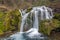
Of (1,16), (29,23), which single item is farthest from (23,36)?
(1,16)

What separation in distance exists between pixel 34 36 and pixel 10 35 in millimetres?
1910

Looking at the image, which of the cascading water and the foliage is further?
the foliage

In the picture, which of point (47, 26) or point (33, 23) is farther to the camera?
point (33, 23)

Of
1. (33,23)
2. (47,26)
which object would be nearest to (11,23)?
(33,23)

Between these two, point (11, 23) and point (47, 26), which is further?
point (11, 23)

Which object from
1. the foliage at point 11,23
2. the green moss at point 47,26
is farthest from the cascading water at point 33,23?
the foliage at point 11,23

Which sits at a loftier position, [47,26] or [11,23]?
[11,23]

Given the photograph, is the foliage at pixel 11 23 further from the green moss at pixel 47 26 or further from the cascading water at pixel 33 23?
the green moss at pixel 47 26

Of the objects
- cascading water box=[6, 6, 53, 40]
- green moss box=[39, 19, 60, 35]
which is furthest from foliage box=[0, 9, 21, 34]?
green moss box=[39, 19, 60, 35]

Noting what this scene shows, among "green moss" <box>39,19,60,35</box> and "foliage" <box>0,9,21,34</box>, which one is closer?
"green moss" <box>39,19,60,35</box>

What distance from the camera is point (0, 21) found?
56.2ft

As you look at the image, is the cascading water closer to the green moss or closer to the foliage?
the green moss

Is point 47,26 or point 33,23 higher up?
point 33,23

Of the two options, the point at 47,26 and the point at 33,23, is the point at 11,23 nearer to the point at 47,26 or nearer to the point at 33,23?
the point at 33,23
